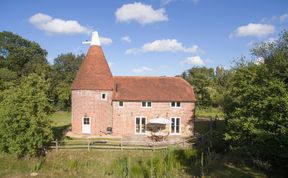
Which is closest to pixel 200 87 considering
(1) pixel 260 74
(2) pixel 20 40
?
(1) pixel 260 74

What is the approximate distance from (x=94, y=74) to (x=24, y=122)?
10.3m

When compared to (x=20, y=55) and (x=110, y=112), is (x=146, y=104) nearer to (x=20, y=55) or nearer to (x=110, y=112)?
(x=110, y=112)

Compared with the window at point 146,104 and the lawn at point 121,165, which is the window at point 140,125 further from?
the lawn at point 121,165

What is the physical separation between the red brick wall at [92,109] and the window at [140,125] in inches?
129

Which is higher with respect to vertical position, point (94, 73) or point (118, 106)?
point (94, 73)

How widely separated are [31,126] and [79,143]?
4.86m

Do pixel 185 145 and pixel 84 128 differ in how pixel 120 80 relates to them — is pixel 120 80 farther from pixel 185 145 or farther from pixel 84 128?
pixel 185 145

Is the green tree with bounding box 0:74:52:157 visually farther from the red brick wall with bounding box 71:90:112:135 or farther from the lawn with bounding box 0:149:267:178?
the red brick wall with bounding box 71:90:112:135

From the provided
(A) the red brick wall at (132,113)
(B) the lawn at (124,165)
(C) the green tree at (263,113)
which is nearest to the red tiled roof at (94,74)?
(A) the red brick wall at (132,113)

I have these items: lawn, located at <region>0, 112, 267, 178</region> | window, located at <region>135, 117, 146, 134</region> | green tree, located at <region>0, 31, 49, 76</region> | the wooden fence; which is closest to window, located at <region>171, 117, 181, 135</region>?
window, located at <region>135, 117, 146, 134</region>

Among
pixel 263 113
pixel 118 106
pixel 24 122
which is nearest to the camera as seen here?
pixel 263 113

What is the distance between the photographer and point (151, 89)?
29.0 m

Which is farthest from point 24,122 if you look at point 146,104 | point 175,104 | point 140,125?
point 175,104

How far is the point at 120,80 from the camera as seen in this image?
2978 centimetres
